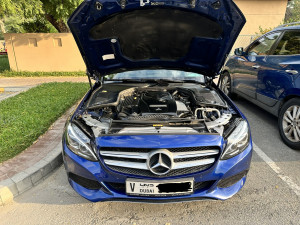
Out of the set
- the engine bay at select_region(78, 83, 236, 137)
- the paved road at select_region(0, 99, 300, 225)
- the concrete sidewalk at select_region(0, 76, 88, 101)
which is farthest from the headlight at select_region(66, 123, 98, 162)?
the concrete sidewalk at select_region(0, 76, 88, 101)

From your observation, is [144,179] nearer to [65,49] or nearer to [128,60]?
[128,60]

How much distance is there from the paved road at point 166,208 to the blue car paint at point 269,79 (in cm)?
137

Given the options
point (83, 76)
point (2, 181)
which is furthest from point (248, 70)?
point (83, 76)

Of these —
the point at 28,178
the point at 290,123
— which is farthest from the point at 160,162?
the point at 290,123

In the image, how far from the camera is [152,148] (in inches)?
78.5

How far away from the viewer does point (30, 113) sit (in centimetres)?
476

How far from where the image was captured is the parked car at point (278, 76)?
3.53 m

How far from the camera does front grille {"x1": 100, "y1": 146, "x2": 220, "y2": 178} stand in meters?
2.03

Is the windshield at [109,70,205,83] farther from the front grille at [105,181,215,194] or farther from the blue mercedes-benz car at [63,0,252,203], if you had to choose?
the front grille at [105,181,215,194]

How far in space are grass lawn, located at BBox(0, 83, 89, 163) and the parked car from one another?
399 cm

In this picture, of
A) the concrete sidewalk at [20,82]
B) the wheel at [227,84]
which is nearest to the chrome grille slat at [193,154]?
the wheel at [227,84]

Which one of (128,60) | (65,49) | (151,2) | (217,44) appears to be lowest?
(65,49)

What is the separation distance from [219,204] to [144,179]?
986 mm

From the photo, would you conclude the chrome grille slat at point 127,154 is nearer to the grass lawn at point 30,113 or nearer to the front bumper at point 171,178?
the front bumper at point 171,178
